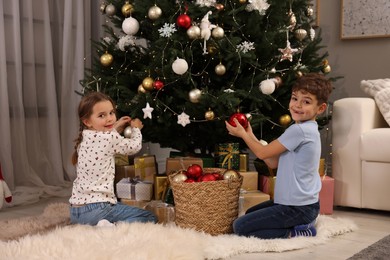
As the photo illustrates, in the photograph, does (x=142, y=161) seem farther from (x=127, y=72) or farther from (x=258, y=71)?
(x=258, y=71)

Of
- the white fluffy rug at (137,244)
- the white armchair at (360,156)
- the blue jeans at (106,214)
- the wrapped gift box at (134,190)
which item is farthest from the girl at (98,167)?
the white armchair at (360,156)

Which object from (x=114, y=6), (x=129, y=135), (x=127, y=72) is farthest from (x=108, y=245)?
(x=114, y=6)

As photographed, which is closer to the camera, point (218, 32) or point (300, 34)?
point (218, 32)

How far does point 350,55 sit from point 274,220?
6.88 ft

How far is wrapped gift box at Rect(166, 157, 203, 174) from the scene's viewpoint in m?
2.64

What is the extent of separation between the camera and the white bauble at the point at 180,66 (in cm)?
251

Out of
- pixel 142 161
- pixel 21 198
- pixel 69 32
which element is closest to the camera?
pixel 142 161

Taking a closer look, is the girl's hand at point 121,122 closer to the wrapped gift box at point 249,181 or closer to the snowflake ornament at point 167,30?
the snowflake ornament at point 167,30

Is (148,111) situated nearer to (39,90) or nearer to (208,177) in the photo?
(208,177)

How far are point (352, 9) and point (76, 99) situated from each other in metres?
2.23

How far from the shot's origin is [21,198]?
312 cm

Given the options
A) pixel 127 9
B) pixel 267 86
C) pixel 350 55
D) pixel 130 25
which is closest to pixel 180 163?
pixel 267 86

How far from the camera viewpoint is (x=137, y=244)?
1910 mm

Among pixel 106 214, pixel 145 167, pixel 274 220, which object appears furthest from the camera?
pixel 145 167
